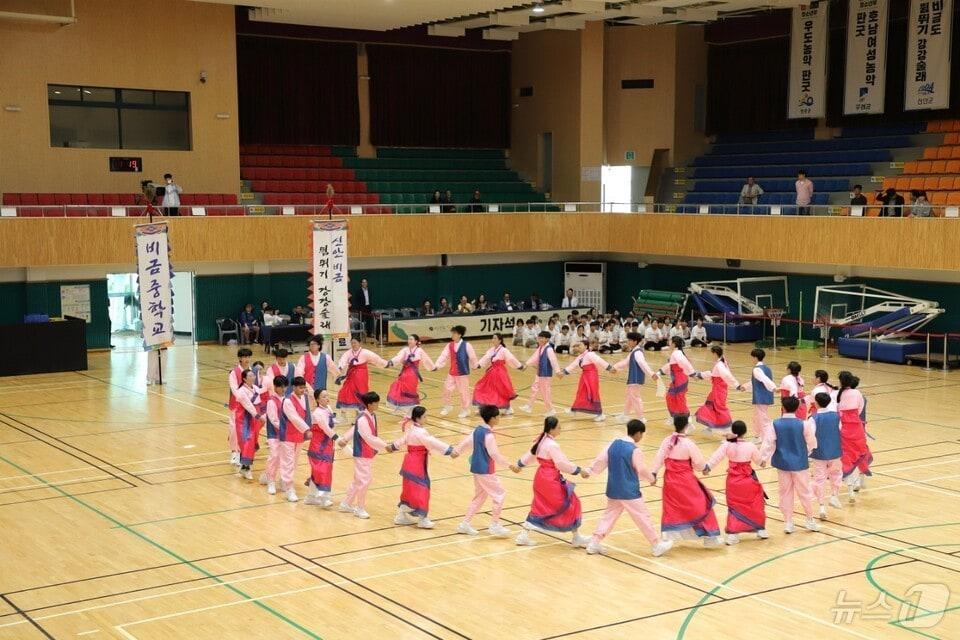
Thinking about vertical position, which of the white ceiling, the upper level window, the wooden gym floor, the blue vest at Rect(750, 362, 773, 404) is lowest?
the wooden gym floor

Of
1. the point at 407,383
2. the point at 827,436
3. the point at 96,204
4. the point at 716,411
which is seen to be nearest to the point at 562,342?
the point at 407,383

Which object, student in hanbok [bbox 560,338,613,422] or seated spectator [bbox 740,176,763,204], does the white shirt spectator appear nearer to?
seated spectator [bbox 740,176,763,204]

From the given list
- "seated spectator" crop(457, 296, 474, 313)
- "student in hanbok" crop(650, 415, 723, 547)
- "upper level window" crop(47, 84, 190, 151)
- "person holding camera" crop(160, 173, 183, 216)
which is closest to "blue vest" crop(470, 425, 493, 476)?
"student in hanbok" crop(650, 415, 723, 547)

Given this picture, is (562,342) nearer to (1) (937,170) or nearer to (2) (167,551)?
(1) (937,170)

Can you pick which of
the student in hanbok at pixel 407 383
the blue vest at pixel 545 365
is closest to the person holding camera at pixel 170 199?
the student in hanbok at pixel 407 383

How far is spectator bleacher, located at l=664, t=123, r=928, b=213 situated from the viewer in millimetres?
36125

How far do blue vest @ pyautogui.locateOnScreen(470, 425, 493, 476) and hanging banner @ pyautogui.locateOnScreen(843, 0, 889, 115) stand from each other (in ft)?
87.2

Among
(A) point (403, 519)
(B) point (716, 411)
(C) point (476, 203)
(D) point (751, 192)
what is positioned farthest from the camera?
(C) point (476, 203)

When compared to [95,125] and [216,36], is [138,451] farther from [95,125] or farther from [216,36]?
[216,36]

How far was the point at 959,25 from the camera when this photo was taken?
→ 34.9m

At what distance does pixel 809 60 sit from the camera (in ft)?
125

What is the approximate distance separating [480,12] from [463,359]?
1776 centimetres

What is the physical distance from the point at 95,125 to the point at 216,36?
→ 4893 millimetres

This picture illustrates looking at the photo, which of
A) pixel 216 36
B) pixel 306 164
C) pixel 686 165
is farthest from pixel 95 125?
pixel 686 165
